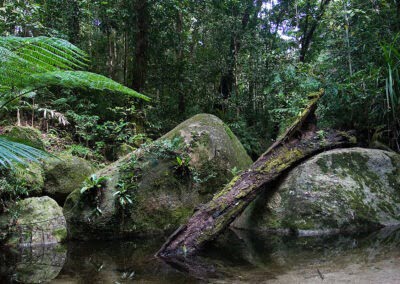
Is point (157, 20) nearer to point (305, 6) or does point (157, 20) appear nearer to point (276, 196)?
point (305, 6)

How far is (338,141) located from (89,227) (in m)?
3.87

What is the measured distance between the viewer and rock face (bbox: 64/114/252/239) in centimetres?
443

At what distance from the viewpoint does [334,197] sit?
420cm

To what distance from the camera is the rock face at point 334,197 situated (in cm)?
406

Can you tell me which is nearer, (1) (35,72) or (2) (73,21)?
(1) (35,72)

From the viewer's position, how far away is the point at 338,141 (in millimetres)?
5105

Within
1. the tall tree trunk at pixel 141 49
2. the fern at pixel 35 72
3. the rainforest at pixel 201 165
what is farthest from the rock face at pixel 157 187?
the tall tree trunk at pixel 141 49

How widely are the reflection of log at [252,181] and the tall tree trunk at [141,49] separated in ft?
17.1

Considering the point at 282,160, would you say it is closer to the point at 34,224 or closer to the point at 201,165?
the point at 201,165

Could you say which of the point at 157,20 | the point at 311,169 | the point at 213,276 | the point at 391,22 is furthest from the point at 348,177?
the point at 157,20

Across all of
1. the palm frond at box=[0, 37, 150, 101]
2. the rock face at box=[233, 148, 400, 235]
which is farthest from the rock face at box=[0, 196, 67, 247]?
the rock face at box=[233, 148, 400, 235]

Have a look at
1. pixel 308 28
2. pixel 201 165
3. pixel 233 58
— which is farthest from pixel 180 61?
pixel 201 165

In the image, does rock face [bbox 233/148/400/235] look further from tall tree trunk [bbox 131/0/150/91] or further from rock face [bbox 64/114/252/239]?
tall tree trunk [bbox 131/0/150/91]

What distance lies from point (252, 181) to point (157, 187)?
148 centimetres
